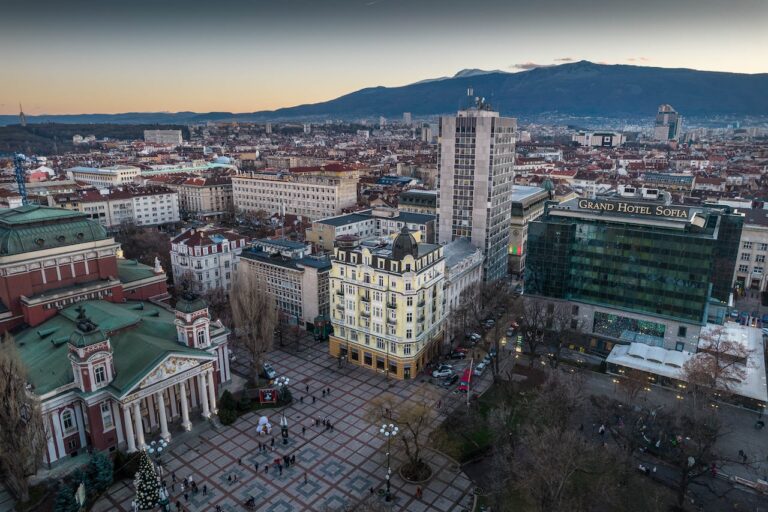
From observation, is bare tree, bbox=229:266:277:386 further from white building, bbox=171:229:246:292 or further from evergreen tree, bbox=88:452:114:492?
evergreen tree, bbox=88:452:114:492

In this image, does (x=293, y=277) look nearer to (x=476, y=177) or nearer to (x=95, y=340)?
(x=95, y=340)

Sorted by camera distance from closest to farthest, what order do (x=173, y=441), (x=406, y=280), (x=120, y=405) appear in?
(x=120, y=405)
(x=173, y=441)
(x=406, y=280)

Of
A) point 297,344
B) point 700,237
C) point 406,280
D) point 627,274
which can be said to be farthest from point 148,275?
point 700,237

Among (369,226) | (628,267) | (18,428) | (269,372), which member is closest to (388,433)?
(269,372)

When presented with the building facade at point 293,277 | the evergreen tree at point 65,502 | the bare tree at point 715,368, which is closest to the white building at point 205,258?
the building facade at point 293,277

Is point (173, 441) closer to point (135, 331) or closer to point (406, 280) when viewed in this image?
point (135, 331)
